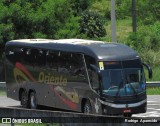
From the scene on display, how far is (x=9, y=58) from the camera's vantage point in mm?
27609

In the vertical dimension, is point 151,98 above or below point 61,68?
below

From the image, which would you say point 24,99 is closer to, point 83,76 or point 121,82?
point 83,76

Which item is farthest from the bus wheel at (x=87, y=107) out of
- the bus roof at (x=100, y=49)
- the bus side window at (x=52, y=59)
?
the bus side window at (x=52, y=59)

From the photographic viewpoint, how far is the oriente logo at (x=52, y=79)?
76.4 feet

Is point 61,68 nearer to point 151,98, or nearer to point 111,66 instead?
point 111,66

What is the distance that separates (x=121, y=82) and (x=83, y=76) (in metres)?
1.71

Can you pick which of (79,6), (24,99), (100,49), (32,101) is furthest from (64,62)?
(79,6)

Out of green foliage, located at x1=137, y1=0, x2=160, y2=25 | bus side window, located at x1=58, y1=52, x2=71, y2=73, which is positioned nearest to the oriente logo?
bus side window, located at x1=58, y1=52, x2=71, y2=73

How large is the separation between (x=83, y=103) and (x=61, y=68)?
2026 millimetres

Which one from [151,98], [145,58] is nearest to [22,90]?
[151,98]

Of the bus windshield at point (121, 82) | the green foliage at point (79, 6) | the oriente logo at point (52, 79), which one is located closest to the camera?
the bus windshield at point (121, 82)

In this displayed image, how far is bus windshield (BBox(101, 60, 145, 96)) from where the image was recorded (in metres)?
20.6

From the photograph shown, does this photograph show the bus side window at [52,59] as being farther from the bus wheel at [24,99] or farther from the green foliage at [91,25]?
the green foliage at [91,25]

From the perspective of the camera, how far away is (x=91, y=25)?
181ft
